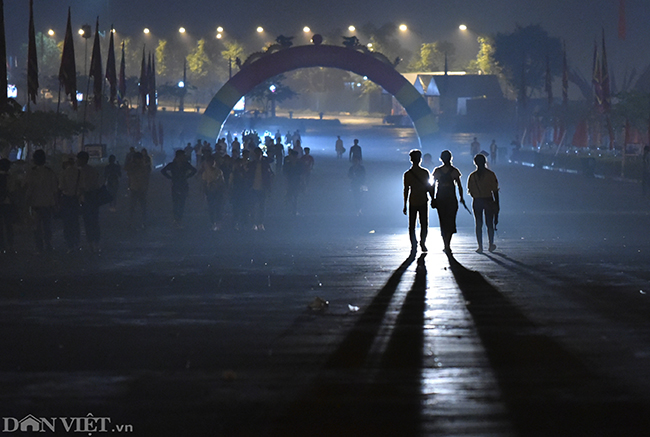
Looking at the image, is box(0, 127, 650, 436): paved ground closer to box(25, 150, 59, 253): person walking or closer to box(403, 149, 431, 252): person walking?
box(403, 149, 431, 252): person walking

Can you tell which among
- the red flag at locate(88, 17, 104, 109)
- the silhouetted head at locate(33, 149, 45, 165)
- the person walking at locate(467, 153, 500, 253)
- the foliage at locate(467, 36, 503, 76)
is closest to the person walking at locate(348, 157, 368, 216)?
the person walking at locate(467, 153, 500, 253)

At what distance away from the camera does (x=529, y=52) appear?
105625 millimetres

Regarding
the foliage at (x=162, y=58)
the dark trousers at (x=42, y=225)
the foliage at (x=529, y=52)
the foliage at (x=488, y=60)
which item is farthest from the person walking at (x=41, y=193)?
the foliage at (x=162, y=58)

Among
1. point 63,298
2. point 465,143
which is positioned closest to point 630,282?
point 63,298

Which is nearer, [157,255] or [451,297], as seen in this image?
[451,297]

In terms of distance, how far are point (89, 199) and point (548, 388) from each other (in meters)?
10.2

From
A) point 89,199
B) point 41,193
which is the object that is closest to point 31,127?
point 89,199

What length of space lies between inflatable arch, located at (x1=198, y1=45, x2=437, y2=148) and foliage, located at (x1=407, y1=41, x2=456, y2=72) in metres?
82.2

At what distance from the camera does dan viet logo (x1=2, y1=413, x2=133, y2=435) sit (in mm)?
5402

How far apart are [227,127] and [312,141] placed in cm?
1006

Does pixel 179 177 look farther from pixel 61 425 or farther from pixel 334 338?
pixel 61 425

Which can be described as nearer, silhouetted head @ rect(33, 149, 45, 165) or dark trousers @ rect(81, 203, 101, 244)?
silhouetted head @ rect(33, 149, 45, 165)

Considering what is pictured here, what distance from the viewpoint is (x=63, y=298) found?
395 inches

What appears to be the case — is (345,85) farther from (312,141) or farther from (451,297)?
(451,297)
